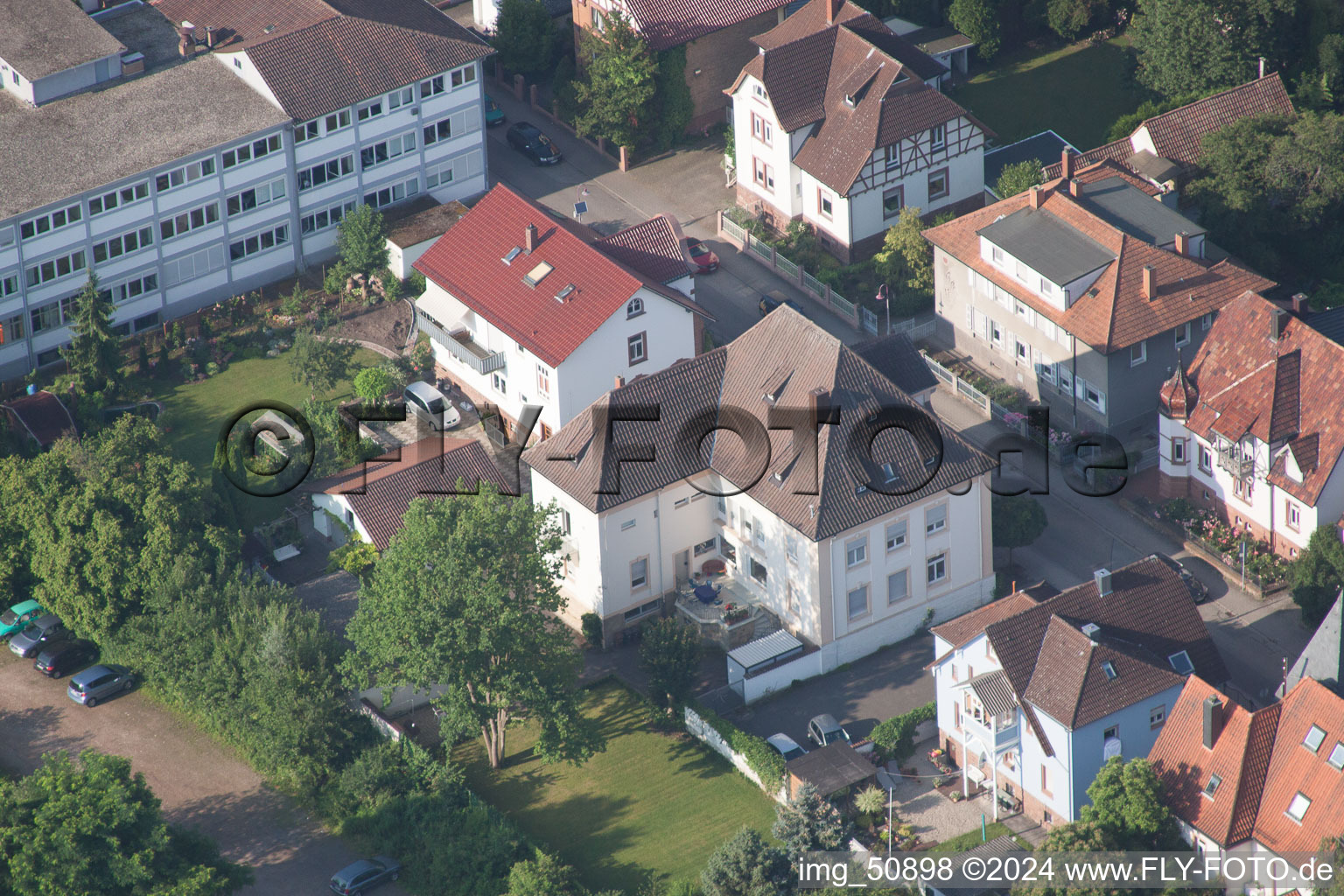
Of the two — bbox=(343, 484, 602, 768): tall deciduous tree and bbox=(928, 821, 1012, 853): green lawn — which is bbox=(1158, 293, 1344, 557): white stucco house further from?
bbox=(343, 484, 602, 768): tall deciduous tree

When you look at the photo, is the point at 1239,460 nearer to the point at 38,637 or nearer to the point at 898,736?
the point at 898,736

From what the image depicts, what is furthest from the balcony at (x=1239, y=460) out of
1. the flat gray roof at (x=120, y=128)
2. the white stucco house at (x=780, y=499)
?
the flat gray roof at (x=120, y=128)

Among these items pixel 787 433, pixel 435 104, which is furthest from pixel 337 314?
pixel 787 433

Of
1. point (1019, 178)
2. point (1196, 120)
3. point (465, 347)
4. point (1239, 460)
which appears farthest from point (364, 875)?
point (1196, 120)

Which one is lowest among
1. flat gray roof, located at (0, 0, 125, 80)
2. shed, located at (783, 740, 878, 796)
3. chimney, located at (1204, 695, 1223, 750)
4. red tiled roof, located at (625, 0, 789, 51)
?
shed, located at (783, 740, 878, 796)

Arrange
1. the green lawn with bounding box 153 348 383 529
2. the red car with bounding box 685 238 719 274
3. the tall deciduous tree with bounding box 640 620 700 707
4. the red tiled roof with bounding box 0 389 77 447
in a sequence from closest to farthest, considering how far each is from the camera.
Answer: the tall deciduous tree with bounding box 640 620 700 707 → the red tiled roof with bounding box 0 389 77 447 → the green lawn with bounding box 153 348 383 529 → the red car with bounding box 685 238 719 274

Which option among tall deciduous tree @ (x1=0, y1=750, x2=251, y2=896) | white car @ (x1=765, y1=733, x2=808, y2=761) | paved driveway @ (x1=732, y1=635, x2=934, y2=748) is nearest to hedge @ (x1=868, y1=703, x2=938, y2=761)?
paved driveway @ (x1=732, y1=635, x2=934, y2=748)

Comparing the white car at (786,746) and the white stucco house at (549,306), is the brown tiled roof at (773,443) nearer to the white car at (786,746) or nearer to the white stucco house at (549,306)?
the white stucco house at (549,306)
